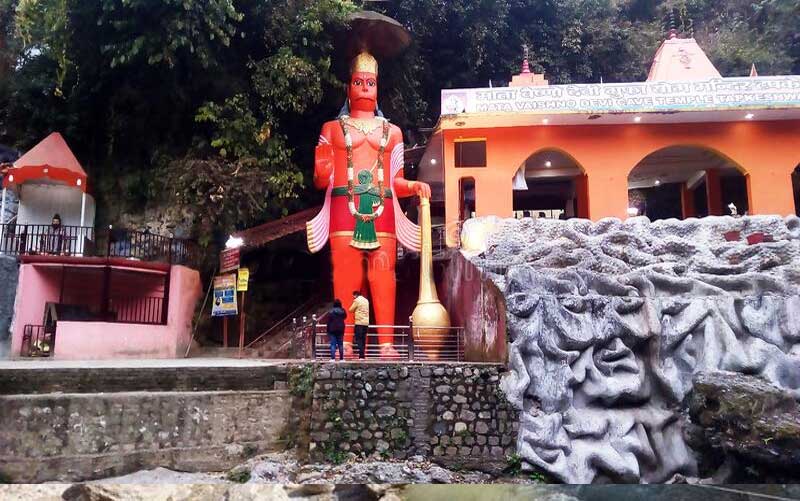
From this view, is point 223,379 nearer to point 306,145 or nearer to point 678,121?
point 306,145

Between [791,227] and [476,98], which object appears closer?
[791,227]

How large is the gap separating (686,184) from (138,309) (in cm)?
1543

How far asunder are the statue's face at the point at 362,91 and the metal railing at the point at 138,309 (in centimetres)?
581

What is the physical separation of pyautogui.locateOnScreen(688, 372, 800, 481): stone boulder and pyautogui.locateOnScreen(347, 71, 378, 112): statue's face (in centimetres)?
836

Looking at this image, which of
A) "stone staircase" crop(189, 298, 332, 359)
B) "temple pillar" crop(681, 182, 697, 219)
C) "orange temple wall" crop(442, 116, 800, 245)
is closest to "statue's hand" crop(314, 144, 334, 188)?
"orange temple wall" crop(442, 116, 800, 245)

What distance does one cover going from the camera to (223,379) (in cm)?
952

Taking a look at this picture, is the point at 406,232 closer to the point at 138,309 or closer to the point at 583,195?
the point at 583,195

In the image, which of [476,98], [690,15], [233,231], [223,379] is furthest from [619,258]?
[690,15]

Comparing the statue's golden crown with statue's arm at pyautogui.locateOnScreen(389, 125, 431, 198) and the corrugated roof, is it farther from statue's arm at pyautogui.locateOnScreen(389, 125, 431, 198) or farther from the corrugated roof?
the corrugated roof

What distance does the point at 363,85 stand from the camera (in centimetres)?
1396

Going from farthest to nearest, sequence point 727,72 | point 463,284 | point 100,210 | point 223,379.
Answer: point 727,72
point 100,210
point 463,284
point 223,379

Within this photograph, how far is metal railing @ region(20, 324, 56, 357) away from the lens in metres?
12.7

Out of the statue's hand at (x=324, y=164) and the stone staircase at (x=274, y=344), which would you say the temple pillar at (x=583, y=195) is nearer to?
the statue's hand at (x=324, y=164)

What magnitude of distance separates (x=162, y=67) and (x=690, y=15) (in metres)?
17.6
